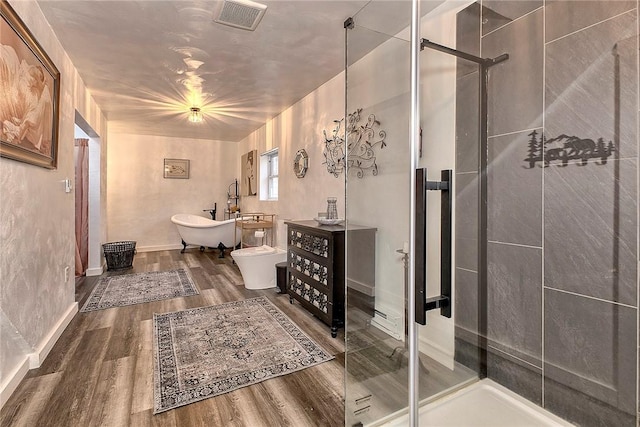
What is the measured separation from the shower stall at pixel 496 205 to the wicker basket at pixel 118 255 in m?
4.08

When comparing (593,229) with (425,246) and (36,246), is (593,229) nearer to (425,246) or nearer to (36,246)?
(425,246)

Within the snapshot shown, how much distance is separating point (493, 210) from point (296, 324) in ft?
5.95

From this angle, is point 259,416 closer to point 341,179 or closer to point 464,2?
point 341,179

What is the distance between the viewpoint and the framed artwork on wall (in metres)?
5.67

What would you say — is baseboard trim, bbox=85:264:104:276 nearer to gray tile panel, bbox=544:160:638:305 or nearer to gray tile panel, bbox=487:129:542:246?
gray tile panel, bbox=487:129:542:246

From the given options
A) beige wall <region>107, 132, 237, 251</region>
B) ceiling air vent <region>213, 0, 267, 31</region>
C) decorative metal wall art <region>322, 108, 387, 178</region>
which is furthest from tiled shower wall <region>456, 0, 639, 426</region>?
beige wall <region>107, 132, 237, 251</region>

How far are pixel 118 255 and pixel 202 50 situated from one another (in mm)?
3388

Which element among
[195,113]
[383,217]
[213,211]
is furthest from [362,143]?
[213,211]

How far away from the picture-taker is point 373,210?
1982 millimetres

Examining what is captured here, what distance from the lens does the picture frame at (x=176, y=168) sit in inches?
250

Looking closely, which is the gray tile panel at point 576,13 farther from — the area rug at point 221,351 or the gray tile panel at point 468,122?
the area rug at point 221,351

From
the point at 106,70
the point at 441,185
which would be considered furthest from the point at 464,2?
the point at 106,70

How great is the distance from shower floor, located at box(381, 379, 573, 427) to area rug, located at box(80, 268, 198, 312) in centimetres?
282

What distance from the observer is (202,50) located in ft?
8.82
